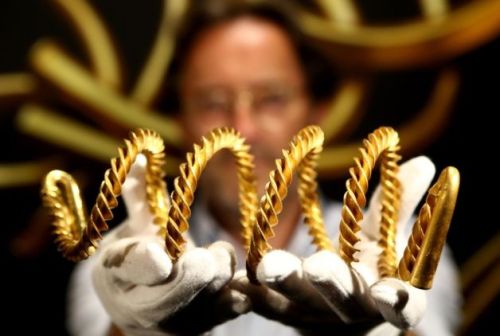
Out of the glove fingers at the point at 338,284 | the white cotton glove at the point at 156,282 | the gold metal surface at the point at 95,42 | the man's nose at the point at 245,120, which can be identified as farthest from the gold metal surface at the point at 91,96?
the glove fingers at the point at 338,284

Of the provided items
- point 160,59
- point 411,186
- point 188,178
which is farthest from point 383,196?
point 160,59

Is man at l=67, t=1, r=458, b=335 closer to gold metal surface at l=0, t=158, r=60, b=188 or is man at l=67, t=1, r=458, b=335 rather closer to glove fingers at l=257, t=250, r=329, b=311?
glove fingers at l=257, t=250, r=329, b=311

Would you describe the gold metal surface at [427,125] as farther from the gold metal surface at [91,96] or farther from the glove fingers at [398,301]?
the glove fingers at [398,301]

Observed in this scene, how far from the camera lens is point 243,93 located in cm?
75

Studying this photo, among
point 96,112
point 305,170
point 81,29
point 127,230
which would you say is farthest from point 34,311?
point 305,170

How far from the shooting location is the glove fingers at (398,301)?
1.06 feet

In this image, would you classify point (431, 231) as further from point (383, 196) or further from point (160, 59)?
point (160, 59)

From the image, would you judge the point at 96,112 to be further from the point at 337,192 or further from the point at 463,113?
the point at 463,113

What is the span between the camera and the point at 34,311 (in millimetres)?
902

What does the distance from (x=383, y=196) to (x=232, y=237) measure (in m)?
0.41

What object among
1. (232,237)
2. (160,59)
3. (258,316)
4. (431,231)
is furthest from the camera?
(160,59)

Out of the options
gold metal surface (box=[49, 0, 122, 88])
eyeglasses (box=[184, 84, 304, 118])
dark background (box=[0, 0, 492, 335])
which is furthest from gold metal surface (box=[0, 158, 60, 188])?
eyeglasses (box=[184, 84, 304, 118])

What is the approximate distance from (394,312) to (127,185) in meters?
0.19

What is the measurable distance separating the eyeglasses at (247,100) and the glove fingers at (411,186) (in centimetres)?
36
